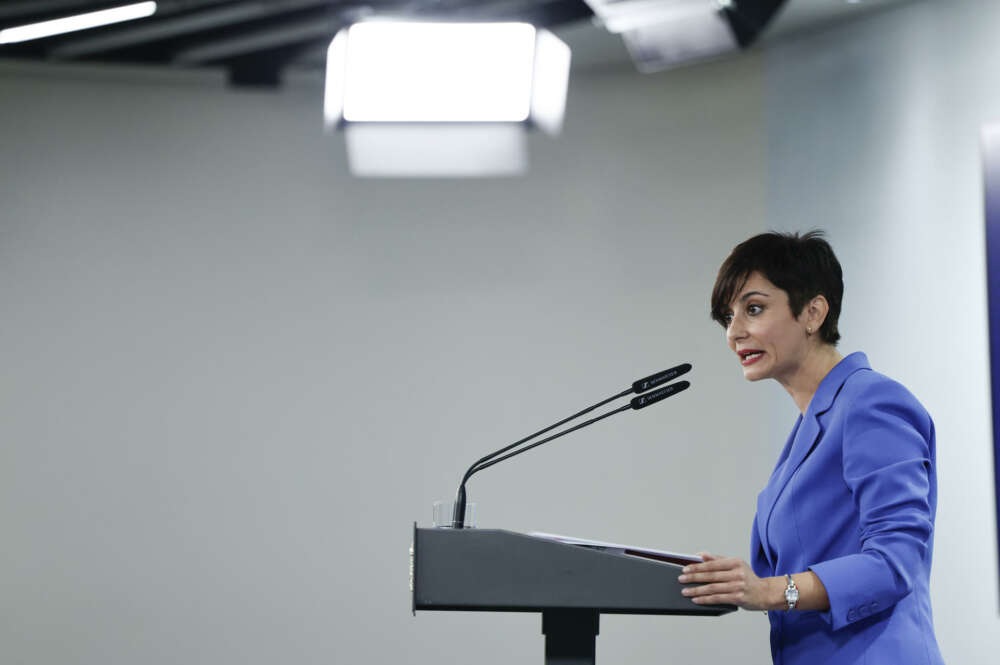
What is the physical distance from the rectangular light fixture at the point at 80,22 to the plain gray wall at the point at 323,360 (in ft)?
1.15

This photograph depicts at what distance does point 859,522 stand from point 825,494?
0.07 metres

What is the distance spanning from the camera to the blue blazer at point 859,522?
4.91 feet

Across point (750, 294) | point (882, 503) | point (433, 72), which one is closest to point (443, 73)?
point (433, 72)

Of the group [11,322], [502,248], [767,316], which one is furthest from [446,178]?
[767,316]

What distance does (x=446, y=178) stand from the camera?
4.35 metres

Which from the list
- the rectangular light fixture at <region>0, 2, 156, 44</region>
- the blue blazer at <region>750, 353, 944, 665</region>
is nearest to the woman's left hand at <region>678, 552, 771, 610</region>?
the blue blazer at <region>750, 353, 944, 665</region>

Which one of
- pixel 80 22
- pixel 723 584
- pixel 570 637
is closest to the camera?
pixel 723 584

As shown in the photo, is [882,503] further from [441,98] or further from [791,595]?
[441,98]

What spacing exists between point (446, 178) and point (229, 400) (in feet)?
4.16

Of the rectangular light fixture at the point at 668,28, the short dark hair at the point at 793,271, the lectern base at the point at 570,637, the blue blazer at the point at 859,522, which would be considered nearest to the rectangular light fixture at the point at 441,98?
the rectangular light fixture at the point at 668,28

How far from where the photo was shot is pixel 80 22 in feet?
12.8

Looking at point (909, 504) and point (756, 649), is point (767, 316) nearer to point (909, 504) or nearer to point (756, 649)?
point (909, 504)

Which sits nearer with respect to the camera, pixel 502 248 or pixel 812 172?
pixel 812 172

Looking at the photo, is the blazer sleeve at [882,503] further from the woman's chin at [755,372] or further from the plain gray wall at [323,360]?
the plain gray wall at [323,360]
